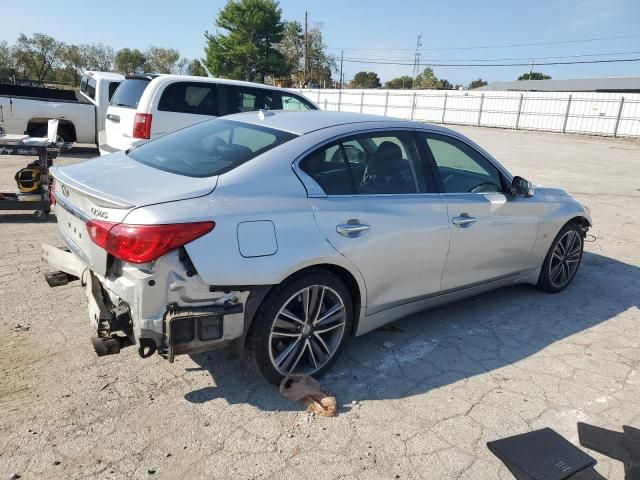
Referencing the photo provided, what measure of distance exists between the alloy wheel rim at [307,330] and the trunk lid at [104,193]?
875mm

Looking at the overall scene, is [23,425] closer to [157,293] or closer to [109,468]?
[109,468]

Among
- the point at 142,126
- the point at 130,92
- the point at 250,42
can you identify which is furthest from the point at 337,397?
the point at 250,42

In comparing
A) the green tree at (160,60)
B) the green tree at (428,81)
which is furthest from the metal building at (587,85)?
the green tree at (160,60)

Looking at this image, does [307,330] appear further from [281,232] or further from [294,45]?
[294,45]

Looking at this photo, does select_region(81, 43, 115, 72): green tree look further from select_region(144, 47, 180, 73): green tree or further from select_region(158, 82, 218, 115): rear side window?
select_region(158, 82, 218, 115): rear side window

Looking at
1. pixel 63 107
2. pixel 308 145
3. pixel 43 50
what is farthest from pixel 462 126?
pixel 43 50

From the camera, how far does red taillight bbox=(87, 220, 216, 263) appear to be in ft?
8.22

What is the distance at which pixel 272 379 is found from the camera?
3.11m

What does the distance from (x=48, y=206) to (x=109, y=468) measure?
5.02 meters

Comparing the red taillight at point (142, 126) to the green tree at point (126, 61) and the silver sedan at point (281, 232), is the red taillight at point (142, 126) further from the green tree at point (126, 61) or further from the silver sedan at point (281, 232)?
the green tree at point (126, 61)

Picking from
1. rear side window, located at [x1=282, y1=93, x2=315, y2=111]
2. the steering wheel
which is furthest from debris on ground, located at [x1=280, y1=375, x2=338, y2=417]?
rear side window, located at [x1=282, y1=93, x2=315, y2=111]

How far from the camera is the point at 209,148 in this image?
3.41m

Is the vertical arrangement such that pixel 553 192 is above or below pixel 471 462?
above

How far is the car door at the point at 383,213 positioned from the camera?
3.16 meters
